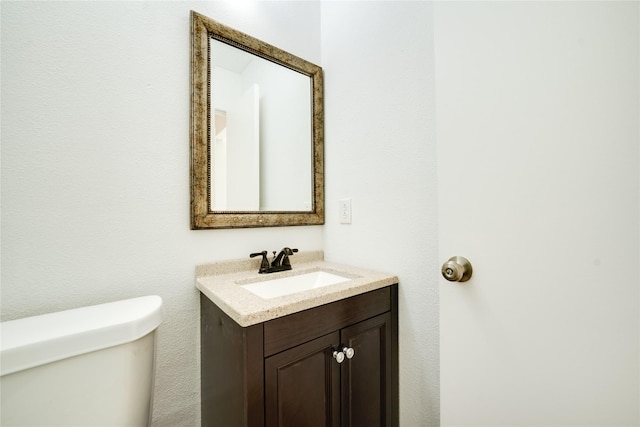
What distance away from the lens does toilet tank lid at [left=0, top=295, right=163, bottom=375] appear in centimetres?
55

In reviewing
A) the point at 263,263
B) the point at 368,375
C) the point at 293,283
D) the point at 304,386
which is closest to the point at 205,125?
the point at 263,263

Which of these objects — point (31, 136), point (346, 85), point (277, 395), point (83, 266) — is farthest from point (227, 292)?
point (346, 85)

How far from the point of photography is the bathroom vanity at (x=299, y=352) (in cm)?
67

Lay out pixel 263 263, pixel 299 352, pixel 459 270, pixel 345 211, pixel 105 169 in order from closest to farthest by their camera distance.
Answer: pixel 459 270 < pixel 299 352 < pixel 105 169 < pixel 263 263 < pixel 345 211

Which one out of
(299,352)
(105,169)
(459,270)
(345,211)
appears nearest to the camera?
(459,270)

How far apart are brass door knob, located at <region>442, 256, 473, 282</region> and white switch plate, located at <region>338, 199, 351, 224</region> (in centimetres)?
63

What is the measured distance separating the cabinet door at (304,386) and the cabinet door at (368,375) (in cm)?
4

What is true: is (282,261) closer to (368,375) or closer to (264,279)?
(264,279)

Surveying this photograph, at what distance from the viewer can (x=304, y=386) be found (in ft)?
2.45

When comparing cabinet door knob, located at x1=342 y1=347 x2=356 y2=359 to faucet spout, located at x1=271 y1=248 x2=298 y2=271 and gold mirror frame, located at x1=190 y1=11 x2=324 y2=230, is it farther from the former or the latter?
gold mirror frame, located at x1=190 y1=11 x2=324 y2=230

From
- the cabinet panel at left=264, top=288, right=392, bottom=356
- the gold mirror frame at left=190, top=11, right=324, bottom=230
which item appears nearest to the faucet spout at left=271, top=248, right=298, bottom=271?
the gold mirror frame at left=190, top=11, right=324, bottom=230

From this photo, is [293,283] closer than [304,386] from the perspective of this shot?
No

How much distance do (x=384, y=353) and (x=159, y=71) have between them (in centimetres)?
136

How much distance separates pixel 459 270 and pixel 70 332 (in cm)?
94
